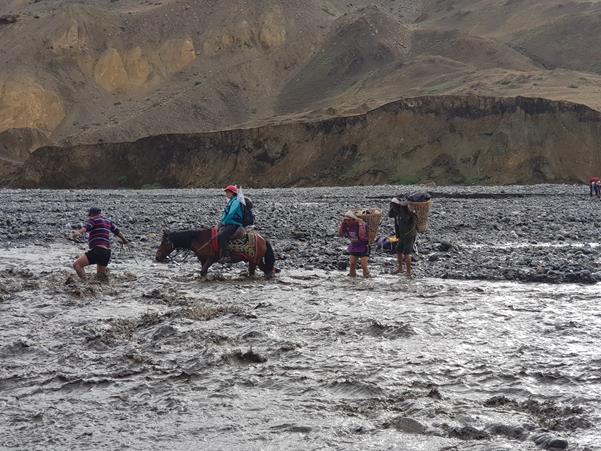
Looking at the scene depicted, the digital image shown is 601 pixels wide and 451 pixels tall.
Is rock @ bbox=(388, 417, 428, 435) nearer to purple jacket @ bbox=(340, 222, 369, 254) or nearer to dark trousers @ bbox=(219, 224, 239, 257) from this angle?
purple jacket @ bbox=(340, 222, 369, 254)

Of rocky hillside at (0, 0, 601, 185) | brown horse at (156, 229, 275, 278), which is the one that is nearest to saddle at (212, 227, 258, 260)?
brown horse at (156, 229, 275, 278)

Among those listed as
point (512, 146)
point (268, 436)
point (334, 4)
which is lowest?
point (268, 436)

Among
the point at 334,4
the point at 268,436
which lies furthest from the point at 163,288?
the point at 334,4

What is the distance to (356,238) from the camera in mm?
12078

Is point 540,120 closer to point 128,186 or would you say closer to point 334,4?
point 128,186

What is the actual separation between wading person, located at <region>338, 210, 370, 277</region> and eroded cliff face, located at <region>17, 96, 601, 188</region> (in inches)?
1578

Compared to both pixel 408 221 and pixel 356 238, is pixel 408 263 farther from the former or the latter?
pixel 356 238

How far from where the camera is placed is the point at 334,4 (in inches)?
4289

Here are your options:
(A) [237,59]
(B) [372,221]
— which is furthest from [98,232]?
(A) [237,59]

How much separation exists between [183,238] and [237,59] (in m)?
80.5

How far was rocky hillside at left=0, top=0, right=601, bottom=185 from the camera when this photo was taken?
7581cm

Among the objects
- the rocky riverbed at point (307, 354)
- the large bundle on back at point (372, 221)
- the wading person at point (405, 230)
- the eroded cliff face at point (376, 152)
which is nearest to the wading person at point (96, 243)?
the rocky riverbed at point (307, 354)

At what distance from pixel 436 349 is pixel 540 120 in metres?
48.9

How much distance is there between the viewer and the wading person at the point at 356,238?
12055 millimetres
